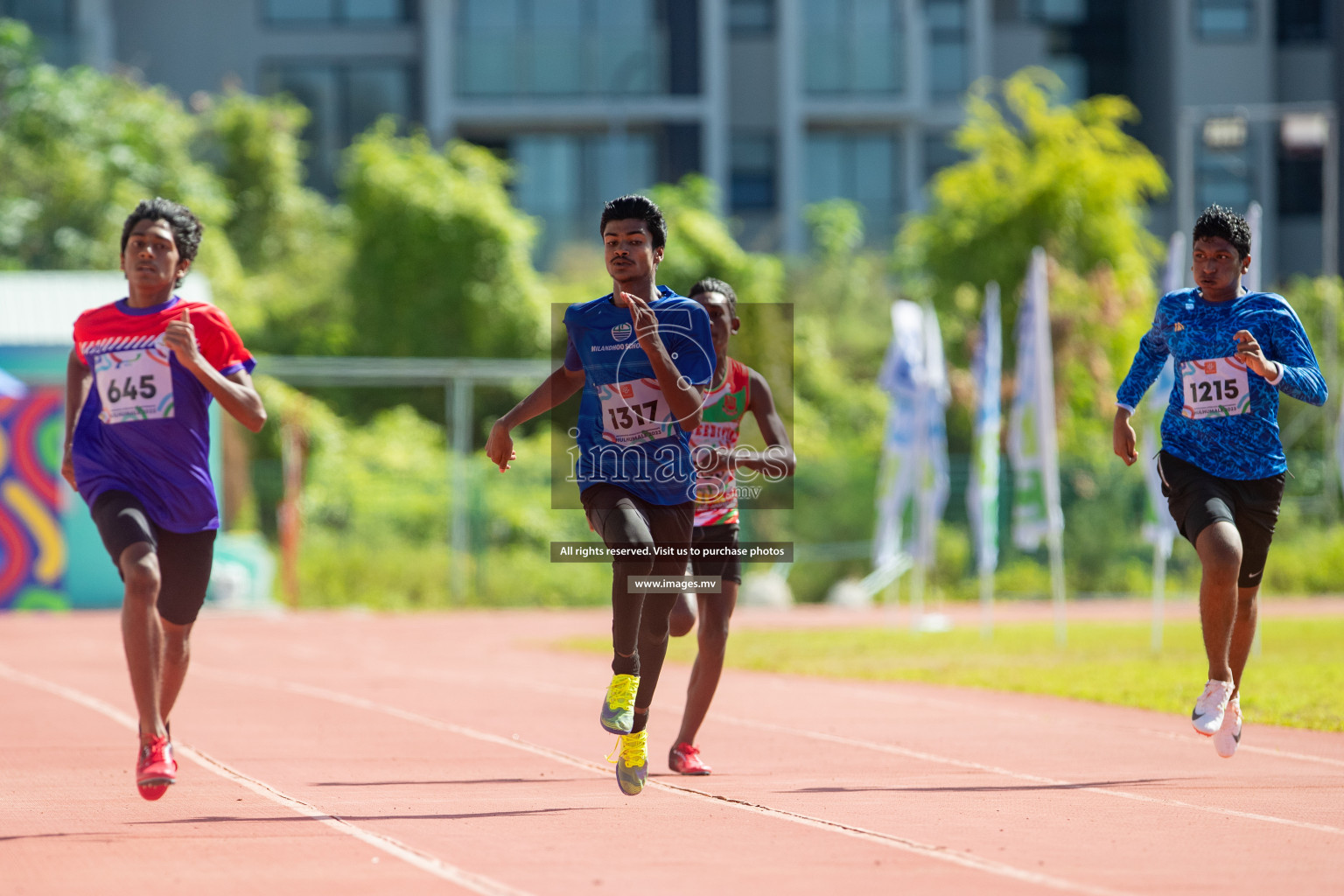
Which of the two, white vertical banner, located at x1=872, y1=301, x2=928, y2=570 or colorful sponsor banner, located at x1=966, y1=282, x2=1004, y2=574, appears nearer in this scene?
colorful sponsor banner, located at x1=966, y1=282, x2=1004, y2=574

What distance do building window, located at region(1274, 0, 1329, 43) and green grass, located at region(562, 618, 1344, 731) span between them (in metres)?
25.4

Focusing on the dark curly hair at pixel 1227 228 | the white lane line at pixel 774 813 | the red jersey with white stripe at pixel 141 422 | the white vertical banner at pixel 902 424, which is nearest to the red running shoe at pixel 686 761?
the white lane line at pixel 774 813

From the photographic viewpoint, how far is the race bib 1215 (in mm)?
7945

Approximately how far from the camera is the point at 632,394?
6.95 m

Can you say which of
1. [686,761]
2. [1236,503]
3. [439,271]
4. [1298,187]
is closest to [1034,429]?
[1236,503]

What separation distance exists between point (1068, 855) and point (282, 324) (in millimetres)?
28912

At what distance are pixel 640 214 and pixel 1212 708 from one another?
310cm

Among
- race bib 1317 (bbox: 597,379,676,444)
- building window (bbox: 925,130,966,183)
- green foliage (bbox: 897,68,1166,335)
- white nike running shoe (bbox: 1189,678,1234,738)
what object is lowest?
white nike running shoe (bbox: 1189,678,1234,738)

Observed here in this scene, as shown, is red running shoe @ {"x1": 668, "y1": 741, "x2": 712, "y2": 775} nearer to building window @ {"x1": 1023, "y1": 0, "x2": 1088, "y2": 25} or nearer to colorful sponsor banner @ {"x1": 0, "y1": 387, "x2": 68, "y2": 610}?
colorful sponsor banner @ {"x1": 0, "y1": 387, "x2": 68, "y2": 610}

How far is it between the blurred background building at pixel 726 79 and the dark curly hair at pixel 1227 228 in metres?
32.0

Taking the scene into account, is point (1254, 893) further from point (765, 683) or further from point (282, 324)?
point (282, 324)

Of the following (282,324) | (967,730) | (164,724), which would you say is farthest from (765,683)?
(282,324)

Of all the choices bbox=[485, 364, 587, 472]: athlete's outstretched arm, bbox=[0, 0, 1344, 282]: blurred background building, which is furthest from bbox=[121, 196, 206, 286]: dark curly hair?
bbox=[0, 0, 1344, 282]: blurred background building

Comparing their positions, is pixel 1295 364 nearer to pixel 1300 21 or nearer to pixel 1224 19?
pixel 1224 19
